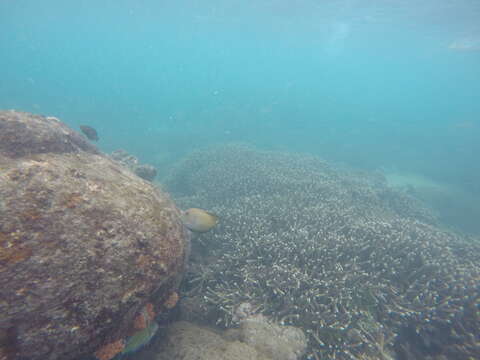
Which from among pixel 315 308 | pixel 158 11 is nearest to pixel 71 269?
pixel 315 308

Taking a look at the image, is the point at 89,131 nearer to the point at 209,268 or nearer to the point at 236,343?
the point at 209,268

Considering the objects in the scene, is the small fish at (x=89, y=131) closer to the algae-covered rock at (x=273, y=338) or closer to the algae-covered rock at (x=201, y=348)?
the algae-covered rock at (x=201, y=348)

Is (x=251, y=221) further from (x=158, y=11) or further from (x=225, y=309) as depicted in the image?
(x=158, y=11)

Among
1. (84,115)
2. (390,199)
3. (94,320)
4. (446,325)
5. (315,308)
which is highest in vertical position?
(94,320)

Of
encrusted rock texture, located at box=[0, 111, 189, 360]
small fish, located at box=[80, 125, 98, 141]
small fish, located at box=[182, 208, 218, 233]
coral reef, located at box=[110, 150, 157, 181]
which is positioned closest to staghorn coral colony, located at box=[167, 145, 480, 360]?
small fish, located at box=[182, 208, 218, 233]

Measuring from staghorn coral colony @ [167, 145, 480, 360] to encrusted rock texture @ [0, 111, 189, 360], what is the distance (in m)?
2.22

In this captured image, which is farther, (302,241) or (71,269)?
(302,241)

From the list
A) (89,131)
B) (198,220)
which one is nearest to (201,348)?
(198,220)

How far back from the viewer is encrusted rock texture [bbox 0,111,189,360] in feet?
6.57

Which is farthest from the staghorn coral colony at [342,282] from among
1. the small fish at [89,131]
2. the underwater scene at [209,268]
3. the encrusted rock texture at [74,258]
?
the small fish at [89,131]

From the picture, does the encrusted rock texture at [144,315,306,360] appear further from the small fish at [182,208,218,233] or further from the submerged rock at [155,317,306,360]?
the small fish at [182,208,218,233]

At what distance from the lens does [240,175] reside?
13.1 metres

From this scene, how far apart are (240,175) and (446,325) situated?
9680mm

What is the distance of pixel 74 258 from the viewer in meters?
2.25
